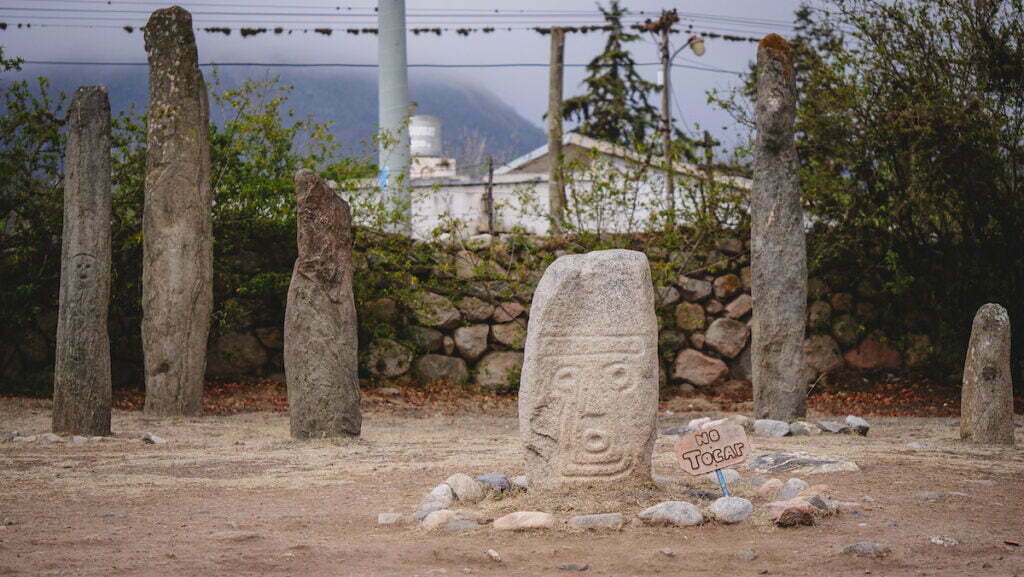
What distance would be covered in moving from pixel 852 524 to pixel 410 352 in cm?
1015

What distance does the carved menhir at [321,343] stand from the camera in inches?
→ 380

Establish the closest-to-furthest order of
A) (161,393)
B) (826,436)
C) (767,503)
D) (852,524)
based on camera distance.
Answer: (852,524), (767,503), (826,436), (161,393)

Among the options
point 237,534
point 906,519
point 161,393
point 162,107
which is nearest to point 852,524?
point 906,519

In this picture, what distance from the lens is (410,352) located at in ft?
50.7

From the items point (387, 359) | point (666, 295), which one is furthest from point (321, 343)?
point (666, 295)

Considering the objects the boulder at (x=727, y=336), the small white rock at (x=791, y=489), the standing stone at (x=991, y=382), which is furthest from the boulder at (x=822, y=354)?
the small white rock at (x=791, y=489)

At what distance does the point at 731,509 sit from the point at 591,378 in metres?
1.11

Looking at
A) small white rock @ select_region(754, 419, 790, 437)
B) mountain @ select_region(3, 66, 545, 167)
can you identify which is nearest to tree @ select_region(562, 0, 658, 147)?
small white rock @ select_region(754, 419, 790, 437)

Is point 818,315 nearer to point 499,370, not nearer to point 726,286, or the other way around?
point 726,286

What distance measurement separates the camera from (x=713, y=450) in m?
6.41

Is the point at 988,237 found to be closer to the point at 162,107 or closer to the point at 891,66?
the point at 891,66

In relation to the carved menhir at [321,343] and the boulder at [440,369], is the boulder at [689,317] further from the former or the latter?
the carved menhir at [321,343]

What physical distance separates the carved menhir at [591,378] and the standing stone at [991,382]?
4596 mm

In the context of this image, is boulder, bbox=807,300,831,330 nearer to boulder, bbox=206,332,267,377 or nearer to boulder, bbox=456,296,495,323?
boulder, bbox=456,296,495,323
